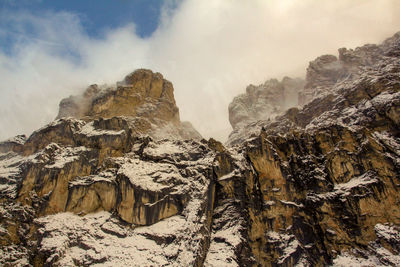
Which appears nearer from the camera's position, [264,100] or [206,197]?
[206,197]

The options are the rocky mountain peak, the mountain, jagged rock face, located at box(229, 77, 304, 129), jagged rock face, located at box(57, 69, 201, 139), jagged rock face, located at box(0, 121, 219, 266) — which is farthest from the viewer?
jagged rock face, located at box(229, 77, 304, 129)

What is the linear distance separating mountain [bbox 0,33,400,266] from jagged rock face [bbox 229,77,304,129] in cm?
7861

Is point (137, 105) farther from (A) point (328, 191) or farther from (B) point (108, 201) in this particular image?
(A) point (328, 191)

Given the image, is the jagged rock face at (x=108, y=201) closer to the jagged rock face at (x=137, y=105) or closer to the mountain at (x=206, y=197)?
the mountain at (x=206, y=197)

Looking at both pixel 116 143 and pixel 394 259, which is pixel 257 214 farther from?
pixel 116 143

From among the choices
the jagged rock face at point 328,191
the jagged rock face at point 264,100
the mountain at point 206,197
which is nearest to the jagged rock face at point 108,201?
the mountain at point 206,197

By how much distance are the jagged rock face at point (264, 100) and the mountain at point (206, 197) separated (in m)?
78.6

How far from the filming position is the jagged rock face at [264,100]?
159125mm

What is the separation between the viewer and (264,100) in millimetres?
166250

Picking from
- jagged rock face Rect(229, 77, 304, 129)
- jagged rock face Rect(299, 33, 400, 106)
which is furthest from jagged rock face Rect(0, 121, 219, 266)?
jagged rock face Rect(229, 77, 304, 129)

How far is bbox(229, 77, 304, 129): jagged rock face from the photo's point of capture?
159 m

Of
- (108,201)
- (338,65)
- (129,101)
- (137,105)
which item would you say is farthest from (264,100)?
(108,201)

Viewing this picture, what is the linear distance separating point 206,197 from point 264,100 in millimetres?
115169

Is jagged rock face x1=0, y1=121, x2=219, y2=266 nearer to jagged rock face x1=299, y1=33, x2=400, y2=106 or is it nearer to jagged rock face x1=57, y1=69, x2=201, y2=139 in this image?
jagged rock face x1=57, y1=69, x2=201, y2=139
